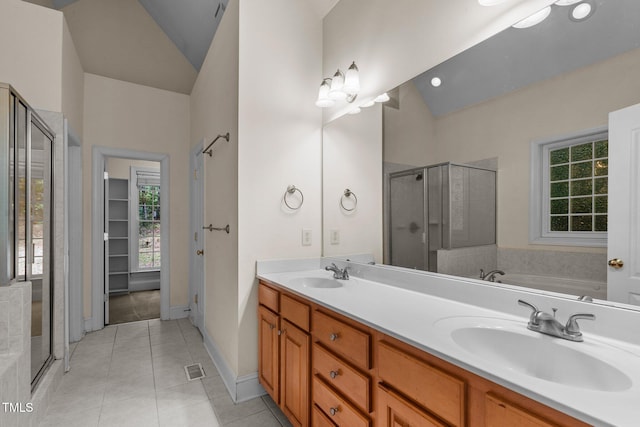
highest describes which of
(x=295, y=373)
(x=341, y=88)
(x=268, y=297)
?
(x=341, y=88)

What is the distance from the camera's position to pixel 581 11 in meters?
1.11

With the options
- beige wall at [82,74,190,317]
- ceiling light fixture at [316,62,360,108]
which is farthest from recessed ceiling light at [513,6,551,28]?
beige wall at [82,74,190,317]

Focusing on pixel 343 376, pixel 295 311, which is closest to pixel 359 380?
pixel 343 376

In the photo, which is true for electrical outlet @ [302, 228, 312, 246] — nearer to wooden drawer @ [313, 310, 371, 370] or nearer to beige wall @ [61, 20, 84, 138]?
wooden drawer @ [313, 310, 371, 370]

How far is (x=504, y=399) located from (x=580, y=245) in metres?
0.67

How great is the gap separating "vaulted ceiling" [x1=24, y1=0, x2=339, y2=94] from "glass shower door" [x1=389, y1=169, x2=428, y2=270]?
2.29 metres

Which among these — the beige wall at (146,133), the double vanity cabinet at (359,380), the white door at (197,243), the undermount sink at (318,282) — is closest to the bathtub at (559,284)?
the double vanity cabinet at (359,380)

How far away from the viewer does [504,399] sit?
735 millimetres

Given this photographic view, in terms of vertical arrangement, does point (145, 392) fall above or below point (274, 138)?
below

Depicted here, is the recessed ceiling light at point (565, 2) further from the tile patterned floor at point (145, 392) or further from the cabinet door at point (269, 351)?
the tile patterned floor at point (145, 392)

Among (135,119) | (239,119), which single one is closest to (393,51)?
(239,119)

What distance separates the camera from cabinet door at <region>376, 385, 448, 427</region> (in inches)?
36.4

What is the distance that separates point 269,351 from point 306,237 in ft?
2.69

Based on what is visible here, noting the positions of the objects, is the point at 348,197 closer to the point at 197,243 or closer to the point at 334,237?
the point at 334,237
